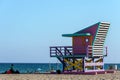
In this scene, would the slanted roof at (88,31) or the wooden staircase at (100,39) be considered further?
the wooden staircase at (100,39)

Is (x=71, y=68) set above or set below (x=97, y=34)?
below

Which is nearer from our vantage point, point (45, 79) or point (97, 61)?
point (45, 79)

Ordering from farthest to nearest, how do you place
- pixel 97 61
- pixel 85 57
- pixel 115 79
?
pixel 97 61
pixel 85 57
pixel 115 79

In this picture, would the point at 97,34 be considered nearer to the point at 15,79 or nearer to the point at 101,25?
the point at 101,25

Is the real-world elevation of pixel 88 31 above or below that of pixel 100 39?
above

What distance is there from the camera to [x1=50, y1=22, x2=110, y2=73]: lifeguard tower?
32750 millimetres

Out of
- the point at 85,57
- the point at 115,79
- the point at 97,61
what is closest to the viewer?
the point at 115,79

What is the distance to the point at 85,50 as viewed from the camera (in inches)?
1291

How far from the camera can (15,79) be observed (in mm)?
25672

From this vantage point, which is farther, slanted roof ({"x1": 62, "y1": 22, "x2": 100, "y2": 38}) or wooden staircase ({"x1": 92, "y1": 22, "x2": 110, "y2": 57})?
wooden staircase ({"x1": 92, "y1": 22, "x2": 110, "y2": 57})

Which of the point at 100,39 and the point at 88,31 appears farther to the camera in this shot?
the point at 88,31

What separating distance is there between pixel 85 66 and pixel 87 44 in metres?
1.67

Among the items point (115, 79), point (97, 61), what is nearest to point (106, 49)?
point (97, 61)

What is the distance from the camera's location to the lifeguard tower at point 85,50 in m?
32.8
